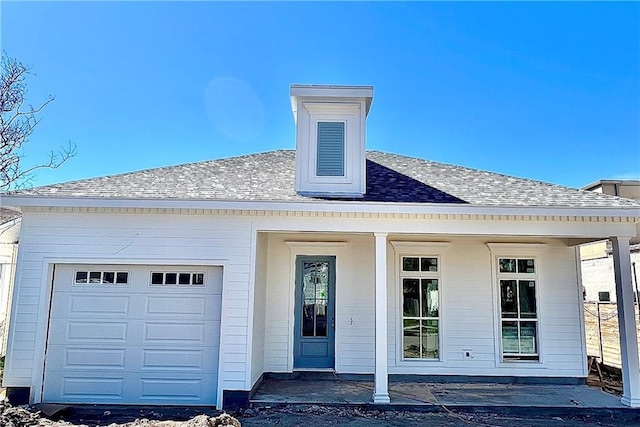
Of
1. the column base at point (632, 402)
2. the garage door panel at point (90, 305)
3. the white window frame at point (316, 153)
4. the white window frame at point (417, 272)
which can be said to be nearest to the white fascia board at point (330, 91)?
the white window frame at point (316, 153)

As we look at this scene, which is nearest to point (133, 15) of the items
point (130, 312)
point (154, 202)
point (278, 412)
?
point (154, 202)

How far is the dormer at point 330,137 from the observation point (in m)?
7.29

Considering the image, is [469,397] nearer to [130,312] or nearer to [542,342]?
[542,342]

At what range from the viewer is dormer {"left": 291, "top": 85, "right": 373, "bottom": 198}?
7.29 meters

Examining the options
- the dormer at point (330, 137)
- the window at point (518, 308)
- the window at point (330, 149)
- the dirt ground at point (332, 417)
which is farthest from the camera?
the window at point (518, 308)

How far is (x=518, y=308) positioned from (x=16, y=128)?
45.1 feet

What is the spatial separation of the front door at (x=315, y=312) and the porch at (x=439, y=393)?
0.32 metres

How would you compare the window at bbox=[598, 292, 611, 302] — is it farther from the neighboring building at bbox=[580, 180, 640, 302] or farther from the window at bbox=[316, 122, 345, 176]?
the window at bbox=[316, 122, 345, 176]

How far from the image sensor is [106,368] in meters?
6.27

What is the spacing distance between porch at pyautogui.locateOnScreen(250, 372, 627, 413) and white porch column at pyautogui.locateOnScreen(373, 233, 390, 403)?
0.20 meters

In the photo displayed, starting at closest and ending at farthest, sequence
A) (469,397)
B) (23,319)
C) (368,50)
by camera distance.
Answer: (23,319) → (469,397) → (368,50)

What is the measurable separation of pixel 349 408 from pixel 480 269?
3833 millimetres

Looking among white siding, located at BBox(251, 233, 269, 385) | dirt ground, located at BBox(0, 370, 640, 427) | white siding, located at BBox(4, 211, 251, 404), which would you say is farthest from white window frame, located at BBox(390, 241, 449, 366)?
white siding, located at BBox(4, 211, 251, 404)

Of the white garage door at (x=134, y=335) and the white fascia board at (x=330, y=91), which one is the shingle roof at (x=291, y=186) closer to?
the white garage door at (x=134, y=335)
